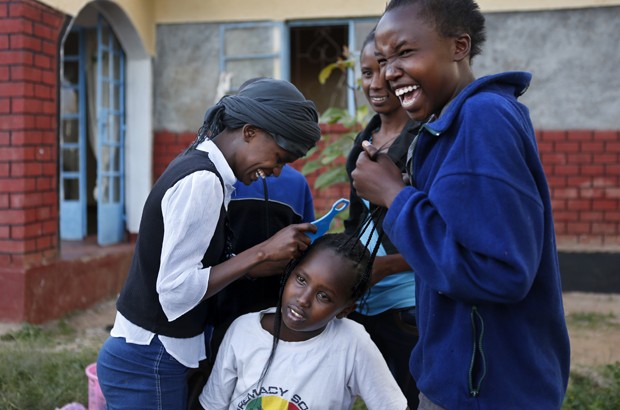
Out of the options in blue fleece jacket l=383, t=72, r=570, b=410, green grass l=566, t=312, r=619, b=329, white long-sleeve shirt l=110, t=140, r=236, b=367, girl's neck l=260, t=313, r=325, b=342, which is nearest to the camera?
blue fleece jacket l=383, t=72, r=570, b=410

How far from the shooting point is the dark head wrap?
1949mm

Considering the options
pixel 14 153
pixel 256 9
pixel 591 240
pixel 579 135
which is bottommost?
pixel 591 240

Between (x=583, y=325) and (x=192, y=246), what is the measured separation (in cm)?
463

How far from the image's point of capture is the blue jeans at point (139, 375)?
1939mm

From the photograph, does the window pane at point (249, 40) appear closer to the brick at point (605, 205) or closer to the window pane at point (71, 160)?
the window pane at point (71, 160)

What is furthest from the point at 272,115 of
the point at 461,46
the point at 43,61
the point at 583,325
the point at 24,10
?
the point at 583,325

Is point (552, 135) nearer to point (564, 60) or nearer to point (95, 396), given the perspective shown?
point (564, 60)

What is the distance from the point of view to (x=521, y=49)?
21.3 feet

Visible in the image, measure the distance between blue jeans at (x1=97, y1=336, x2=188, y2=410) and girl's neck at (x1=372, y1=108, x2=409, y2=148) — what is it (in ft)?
3.38

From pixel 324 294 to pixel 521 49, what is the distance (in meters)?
5.11

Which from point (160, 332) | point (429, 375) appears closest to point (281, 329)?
point (160, 332)

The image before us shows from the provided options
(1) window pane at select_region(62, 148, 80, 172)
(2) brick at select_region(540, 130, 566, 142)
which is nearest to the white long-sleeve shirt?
(2) brick at select_region(540, 130, 566, 142)

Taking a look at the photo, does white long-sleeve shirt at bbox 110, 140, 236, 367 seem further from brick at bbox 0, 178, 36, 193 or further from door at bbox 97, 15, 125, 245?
door at bbox 97, 15, 125, 245

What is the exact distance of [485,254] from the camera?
128 centimetres
